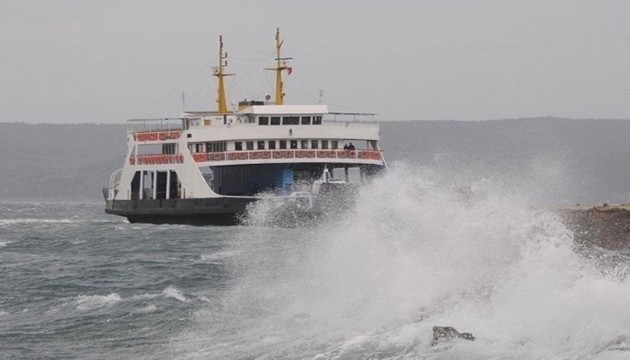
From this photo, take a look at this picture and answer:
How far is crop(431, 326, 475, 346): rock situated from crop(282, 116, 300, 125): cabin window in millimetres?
44162

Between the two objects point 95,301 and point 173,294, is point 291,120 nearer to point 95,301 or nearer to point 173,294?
point 173,294

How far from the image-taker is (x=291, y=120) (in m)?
66.6

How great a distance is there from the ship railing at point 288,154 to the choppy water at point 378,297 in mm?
24839

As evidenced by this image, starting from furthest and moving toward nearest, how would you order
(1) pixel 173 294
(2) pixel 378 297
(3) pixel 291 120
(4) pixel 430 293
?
1. (3) pixel 291 120
2. (1) pixel 173 294
3. (2) pixel 378 297
4. (4) pixel 430 293

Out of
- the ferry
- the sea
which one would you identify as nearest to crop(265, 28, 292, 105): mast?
the ferry

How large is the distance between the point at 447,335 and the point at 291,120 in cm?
4457

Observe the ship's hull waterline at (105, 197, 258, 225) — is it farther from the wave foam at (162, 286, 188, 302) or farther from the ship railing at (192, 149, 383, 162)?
the wave foam at (162, 286, 188, 302)

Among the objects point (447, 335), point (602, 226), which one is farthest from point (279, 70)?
point (447, 335)

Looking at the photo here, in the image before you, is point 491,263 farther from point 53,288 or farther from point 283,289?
point 53,288

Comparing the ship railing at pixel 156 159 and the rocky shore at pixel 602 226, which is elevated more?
the ship railing at pixel 156 159

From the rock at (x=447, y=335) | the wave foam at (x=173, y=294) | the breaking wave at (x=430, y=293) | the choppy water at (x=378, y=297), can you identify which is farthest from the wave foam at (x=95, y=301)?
the rock at (x=447, y=335)

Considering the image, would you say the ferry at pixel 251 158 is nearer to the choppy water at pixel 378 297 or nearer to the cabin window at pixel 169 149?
the cabin window at pixel 169 149

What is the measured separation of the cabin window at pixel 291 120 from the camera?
6655 cm

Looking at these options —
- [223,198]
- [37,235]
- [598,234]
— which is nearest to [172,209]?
[223,198]
